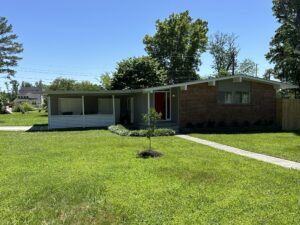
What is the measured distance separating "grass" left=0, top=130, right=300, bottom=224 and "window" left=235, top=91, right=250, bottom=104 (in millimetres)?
10200

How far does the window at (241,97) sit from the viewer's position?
19.8 m

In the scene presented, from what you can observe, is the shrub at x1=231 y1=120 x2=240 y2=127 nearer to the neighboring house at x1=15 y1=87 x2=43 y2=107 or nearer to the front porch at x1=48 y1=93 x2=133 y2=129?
the front porch at x1=48 y1=93 x2=133 y2=129

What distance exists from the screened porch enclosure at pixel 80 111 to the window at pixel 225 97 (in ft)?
22.5

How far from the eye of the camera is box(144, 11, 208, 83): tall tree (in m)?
41.9

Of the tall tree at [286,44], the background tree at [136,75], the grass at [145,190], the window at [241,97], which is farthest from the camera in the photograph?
the background tree at [136,75]

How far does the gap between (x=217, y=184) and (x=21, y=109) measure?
4601cm

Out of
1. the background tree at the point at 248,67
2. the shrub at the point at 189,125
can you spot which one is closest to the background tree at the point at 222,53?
the background tree at the point at 248,67

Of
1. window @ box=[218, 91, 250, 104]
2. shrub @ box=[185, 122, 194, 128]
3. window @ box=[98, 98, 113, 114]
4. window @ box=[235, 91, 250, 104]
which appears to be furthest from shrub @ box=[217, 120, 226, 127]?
window @ box=[98, 98, 113, 114]

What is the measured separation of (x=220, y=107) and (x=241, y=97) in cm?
158

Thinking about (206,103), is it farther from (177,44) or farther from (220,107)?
(177,44)

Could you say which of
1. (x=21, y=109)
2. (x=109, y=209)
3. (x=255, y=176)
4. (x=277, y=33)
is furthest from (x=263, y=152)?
(x=21, y=109)

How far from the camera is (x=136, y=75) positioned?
115 feet

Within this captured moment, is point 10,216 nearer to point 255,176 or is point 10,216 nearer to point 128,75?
point 255,176

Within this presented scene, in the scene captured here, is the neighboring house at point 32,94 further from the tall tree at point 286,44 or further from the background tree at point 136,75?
the tall tree at point 286,44
